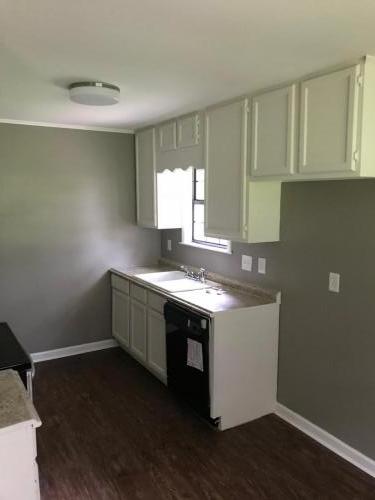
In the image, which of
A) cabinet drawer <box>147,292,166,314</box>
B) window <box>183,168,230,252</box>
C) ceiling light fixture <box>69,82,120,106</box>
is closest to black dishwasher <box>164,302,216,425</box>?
cabinet drawer <box>147,292,166,314</box>

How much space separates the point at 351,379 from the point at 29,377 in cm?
192

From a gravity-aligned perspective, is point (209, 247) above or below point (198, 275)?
above

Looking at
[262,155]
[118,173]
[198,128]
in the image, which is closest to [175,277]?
[118,173]

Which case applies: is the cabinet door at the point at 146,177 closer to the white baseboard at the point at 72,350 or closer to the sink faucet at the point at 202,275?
the sink faucet at the point at 202,275

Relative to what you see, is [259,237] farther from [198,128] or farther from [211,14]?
[211,14]

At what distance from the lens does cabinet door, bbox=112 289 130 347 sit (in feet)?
13.8

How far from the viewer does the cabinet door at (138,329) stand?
3.86m

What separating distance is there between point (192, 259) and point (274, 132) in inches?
72.5

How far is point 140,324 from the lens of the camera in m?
3.93

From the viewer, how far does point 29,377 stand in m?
2.14

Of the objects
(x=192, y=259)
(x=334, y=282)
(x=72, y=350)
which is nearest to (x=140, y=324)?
(x=192, y=259)

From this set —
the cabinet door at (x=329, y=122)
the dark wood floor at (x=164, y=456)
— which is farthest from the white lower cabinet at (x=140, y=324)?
the cabinet door at (x=329, y=122)

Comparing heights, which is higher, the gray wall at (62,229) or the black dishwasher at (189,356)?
the gray wall at (62,229)

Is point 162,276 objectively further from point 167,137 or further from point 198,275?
point 167,137
